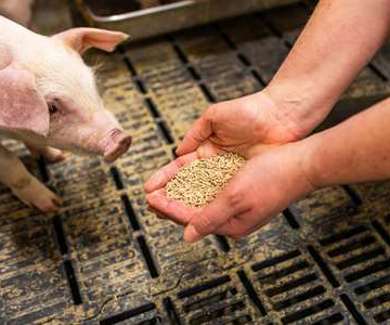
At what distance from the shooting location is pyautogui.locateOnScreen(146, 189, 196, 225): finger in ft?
3.87

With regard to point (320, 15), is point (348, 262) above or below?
below

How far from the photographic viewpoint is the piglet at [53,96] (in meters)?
1.25

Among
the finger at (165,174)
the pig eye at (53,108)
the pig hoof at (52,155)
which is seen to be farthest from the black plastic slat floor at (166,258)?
the pig eye at (53,108)

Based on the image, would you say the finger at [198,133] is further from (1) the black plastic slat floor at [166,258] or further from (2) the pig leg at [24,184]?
(2) the pig leg at [24,184]

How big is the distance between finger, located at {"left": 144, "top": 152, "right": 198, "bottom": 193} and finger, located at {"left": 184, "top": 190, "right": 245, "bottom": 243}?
0.19 meters

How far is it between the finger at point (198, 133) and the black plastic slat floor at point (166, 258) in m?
0.26

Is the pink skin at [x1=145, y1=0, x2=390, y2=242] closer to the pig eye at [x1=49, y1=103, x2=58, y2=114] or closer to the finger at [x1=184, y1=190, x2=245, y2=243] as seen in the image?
the finger at [x1=184, y1=190, x2=245, y2=243]

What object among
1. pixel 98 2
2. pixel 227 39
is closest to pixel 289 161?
pixel 227 39

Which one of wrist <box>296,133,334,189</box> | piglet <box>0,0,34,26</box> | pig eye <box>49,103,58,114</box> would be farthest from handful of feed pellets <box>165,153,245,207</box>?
piglet <box>0,0,34,26</box>

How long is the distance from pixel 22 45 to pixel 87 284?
24.0 inches

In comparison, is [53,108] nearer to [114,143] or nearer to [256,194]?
[114,143]

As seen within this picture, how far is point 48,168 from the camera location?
1.70m

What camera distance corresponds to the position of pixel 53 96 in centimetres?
132

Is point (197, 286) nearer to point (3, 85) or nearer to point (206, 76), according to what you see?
point (3, 85)
